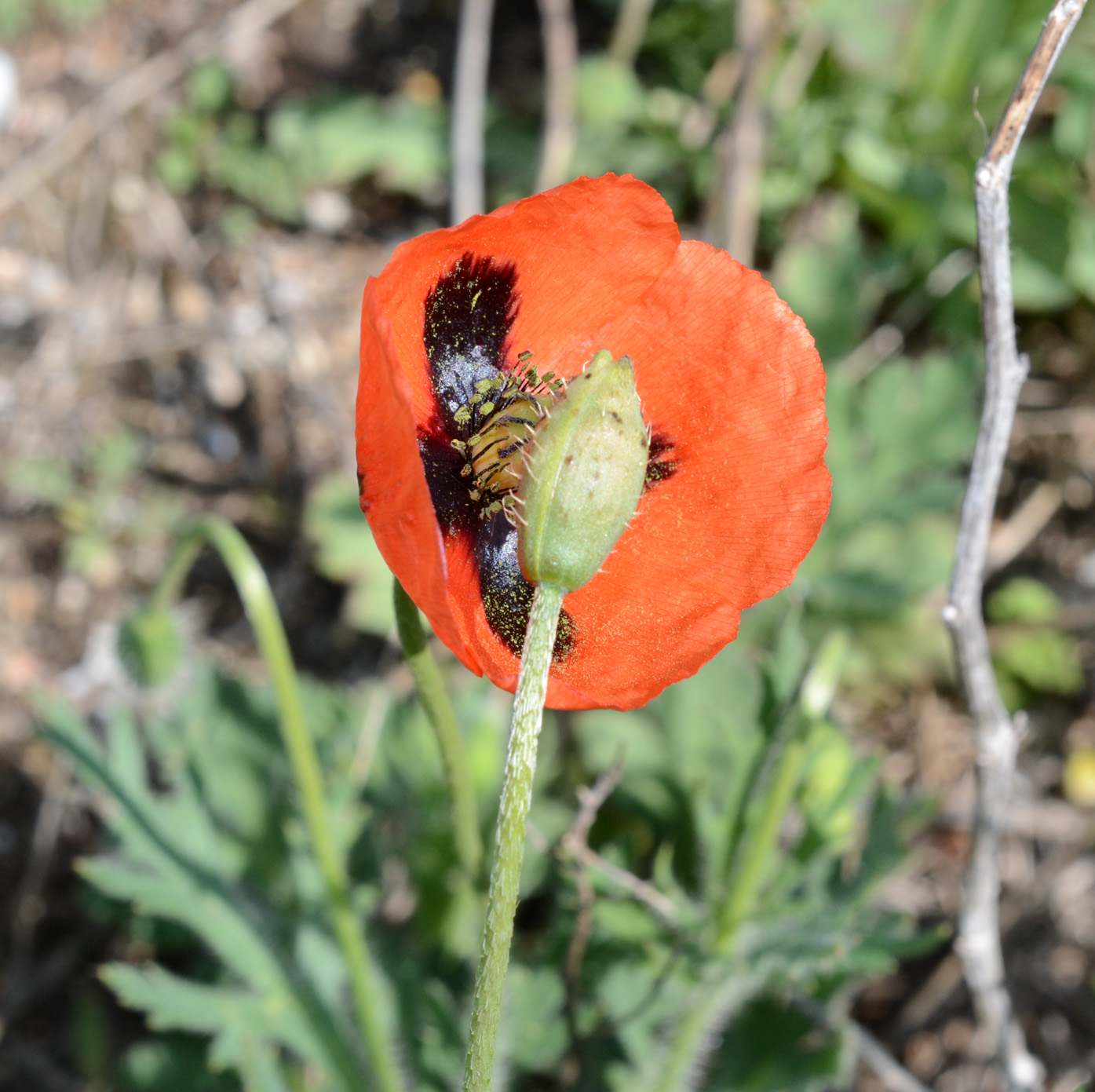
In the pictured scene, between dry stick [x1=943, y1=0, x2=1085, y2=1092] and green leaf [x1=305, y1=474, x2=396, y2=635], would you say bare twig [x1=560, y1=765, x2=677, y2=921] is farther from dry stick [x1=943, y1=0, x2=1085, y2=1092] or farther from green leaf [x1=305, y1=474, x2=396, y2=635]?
green leaf [x1=305, y1=474, x2=396, y2=635]

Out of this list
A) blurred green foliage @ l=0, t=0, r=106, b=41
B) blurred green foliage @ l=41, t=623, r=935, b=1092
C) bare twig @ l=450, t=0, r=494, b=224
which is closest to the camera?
blurred green foliage @ l=41, t=623, r=935, b=1092

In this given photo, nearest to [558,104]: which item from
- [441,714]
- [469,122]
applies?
[469,122]

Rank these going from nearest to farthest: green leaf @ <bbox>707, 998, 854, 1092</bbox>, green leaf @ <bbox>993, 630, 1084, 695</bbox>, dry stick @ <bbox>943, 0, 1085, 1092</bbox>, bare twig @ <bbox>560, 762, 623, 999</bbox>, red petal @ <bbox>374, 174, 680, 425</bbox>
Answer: red petal @ <bbox>374, 174, 680, 425</bbox> → dry stick @ <bbox>943, 0, 1085, 1092</bbox> → bare twig @ <bbox>560, 762, 623, 999</bbox> → green leaf @ <bbox>707, 998, 854, 1092</bbox> → green leaf @ <bbox>993, 630, 1084, 695</bbox>

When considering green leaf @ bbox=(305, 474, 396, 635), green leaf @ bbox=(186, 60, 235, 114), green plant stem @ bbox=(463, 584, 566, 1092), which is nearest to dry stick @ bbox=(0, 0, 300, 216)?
green leaf @ bbox=(186, 60, 235, 114)

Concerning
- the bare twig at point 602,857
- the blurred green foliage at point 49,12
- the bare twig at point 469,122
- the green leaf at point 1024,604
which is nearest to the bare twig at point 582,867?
the bare twig at point 602,857

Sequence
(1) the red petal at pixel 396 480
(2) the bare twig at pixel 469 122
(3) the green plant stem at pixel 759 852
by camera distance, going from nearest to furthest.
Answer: (1) the red petal at pixel 396 480 → (3) the green plant stem at pixel 759 852 → (2) the bare twig at pixel 469 122

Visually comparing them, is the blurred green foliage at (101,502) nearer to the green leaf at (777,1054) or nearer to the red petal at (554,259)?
the green leaf at (777,1054)
